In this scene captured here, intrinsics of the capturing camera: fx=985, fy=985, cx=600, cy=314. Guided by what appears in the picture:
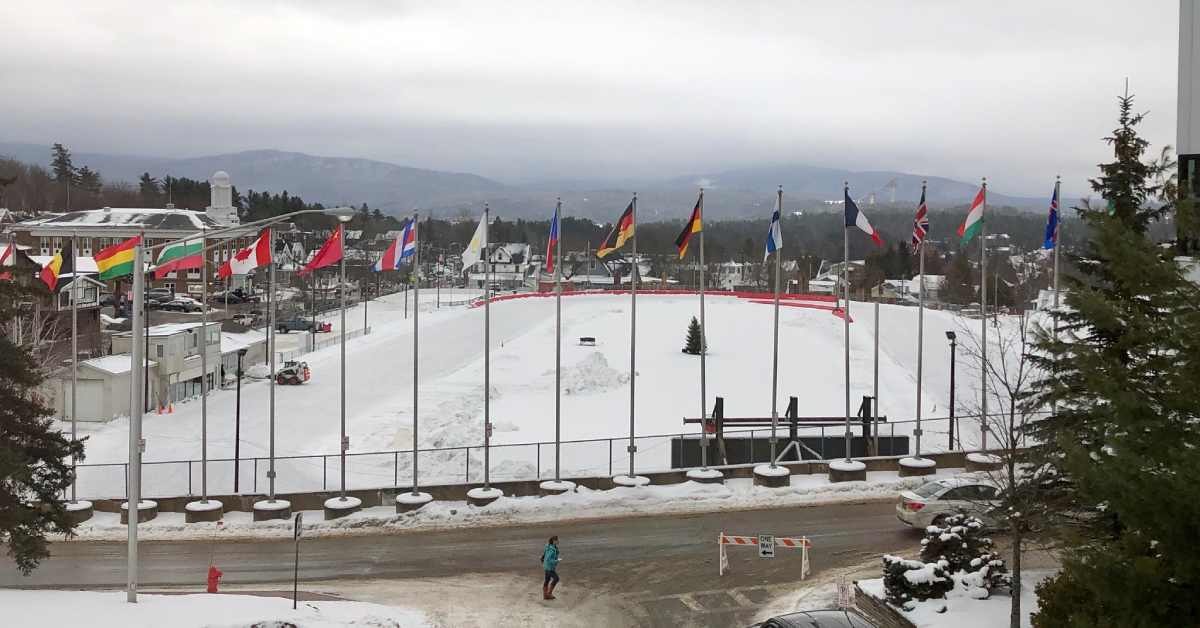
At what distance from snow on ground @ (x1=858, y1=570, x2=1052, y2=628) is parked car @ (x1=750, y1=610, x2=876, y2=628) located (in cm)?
387

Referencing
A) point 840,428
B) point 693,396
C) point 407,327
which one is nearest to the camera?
point 840,428

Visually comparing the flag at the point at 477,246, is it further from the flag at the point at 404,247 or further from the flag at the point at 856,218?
the flag at the point at 856,218

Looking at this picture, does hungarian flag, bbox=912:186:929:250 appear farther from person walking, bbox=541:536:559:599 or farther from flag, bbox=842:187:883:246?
person walking, bbox=541:536:559:599

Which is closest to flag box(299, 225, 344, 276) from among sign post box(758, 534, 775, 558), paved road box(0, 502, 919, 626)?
paved road box(0, 502, 919, 626)

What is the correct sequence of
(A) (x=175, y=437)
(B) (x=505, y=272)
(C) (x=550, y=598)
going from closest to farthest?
(C) (x=550, y=598), (A) (x=175, y=437), (B) (x=505, y=272)

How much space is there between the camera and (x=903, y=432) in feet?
139

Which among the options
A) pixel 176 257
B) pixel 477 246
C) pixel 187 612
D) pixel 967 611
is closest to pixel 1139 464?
pixel 967 611

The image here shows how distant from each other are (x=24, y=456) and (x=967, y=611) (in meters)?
18.8

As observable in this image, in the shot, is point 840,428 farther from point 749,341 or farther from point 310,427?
point 749,341

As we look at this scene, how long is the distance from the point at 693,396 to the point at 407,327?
40.5 m

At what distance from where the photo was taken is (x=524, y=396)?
5438 centimetres

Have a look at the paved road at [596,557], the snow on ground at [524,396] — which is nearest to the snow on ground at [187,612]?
the paved road at [596,557]

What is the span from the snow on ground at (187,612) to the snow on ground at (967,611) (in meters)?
9.22

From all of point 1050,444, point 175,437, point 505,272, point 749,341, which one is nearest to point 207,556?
point 1050,444
